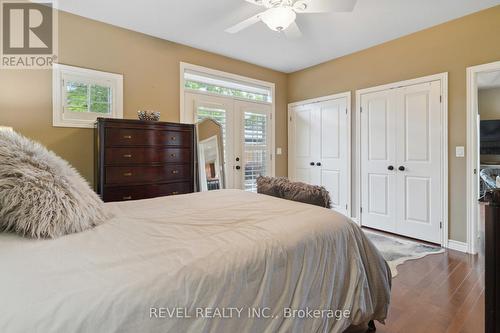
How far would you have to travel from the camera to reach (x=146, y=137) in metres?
2.87

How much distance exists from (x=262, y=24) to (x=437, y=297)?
3211 millimetres

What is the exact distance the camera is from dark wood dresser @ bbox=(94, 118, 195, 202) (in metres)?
2.61

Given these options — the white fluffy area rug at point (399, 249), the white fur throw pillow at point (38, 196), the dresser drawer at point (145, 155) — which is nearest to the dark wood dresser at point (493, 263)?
the white fluffy area rug at point (399, 249)

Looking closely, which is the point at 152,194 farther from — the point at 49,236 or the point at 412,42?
the point at 412,42

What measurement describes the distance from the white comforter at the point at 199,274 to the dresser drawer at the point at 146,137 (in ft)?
4.35

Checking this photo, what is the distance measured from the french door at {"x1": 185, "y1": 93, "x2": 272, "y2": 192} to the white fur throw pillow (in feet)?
8.96

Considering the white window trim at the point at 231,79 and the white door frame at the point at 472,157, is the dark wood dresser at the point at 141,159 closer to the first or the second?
the white window trim at the point at 231,79

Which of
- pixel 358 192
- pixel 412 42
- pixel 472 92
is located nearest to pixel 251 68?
pixel 412 42

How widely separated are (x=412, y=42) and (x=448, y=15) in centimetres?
48

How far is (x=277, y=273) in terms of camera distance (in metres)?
1.03

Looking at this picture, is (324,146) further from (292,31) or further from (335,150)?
(292,31)

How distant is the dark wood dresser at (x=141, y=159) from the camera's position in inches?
103

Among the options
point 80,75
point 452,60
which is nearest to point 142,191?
point 80,75

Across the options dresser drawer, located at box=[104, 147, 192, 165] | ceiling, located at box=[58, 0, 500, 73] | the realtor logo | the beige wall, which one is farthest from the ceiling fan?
the beige wall
